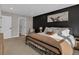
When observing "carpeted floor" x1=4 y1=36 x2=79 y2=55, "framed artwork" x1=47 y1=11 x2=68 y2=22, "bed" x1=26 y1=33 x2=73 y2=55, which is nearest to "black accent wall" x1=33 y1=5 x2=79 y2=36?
"framed artwork" x1=47 y1=11 x2=68 y2=22

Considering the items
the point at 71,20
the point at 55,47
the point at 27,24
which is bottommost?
the point at 55,47

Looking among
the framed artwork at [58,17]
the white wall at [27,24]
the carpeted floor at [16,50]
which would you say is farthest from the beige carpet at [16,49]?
the framed artwork at [58,17]

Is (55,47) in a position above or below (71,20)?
below

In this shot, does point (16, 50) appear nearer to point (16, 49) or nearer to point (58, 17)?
point (16, 49)

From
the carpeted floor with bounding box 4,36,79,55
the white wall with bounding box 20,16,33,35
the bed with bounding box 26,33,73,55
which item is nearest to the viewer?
the bed with bounding box 26,33,73,55

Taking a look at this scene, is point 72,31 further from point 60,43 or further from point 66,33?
point 60,43

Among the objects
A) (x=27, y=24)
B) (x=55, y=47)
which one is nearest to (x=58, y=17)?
(x=55, y=47)

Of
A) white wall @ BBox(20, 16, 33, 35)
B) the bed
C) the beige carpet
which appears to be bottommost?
the beige carpet

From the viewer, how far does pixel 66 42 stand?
2.48 m

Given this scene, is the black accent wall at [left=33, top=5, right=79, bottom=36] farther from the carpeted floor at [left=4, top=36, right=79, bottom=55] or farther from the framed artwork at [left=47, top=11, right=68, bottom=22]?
the carpeted floor at [left=4, top=36, right=79, bottom=55]

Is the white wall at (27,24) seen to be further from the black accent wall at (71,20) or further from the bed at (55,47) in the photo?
the bed at (55,47)

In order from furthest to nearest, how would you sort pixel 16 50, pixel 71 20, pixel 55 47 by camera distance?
pixel 16 50, pixel 71 20, pixel 55 47

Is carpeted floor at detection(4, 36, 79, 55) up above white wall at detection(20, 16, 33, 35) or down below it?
below

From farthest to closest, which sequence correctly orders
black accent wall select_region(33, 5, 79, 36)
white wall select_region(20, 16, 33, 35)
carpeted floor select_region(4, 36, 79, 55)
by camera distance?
white wall select_region(20, 16, 33, 35) < carpeted floor select_region(4, 36, 79, 55) < black accent wall select_region(33, 5, 79, 36)
